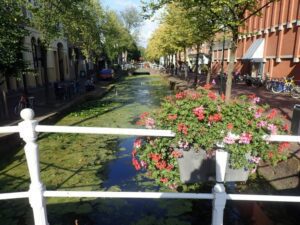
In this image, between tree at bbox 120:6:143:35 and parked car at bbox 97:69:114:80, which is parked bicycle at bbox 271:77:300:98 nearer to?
parked car at bbox 97:69:114:80

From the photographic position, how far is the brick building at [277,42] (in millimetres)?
23359

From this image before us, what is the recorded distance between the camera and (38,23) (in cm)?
1549

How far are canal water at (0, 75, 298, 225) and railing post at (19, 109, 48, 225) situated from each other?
0.90 m

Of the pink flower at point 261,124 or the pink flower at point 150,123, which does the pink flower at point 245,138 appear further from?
the pink flower at point 150,123

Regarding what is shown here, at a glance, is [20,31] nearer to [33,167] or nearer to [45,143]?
[45,143]

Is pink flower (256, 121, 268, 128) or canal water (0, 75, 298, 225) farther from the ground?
pink flower (256, 121, 268, 128)

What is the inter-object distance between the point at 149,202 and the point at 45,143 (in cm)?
567

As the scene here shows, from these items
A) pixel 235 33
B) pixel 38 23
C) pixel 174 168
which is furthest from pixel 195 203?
pixel 38 23

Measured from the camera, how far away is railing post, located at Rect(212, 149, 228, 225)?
2.59 metres

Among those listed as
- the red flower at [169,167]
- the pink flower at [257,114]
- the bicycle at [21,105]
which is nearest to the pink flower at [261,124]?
the pink flower at [257,114]

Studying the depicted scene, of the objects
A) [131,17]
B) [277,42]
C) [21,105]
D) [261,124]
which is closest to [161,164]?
[261,124]

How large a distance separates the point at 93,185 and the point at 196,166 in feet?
14.9

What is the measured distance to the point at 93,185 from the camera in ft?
22.4

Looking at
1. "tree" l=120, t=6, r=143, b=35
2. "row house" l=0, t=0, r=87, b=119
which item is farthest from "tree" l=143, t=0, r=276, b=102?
"tree" l=120, t=6, r=143, b=35
